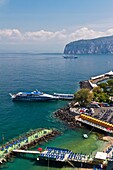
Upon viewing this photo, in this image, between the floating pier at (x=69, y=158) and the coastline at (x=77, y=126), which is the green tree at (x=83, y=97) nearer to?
the coastline at (x=77, y=126)

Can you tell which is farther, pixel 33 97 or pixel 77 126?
pixel 33 97

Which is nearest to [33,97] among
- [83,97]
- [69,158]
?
[83,97]

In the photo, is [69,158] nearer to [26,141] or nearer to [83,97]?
[26,141]

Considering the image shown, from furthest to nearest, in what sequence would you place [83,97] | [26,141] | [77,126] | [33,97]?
1. [33,97]
2. [83,97]
3. [77,126]
4. [26,141]

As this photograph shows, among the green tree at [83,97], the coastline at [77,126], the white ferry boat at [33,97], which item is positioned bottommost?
the coastline at [77,126]

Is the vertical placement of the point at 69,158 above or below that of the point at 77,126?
below

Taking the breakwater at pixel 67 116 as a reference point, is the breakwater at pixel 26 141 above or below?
below

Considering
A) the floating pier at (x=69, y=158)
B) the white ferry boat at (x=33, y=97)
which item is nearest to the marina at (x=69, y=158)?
the floating pier at (x=69, y=158)

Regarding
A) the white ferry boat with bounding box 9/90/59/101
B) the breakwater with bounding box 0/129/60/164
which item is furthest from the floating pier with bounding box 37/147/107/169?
the white ferry boat with bounding box 9/90/59/101

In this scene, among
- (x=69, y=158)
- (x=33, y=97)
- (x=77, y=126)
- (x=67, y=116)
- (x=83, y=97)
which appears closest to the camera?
(x=69, y=158)

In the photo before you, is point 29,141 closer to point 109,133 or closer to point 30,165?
point 30,165

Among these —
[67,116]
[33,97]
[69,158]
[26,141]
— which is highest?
[33,97]
